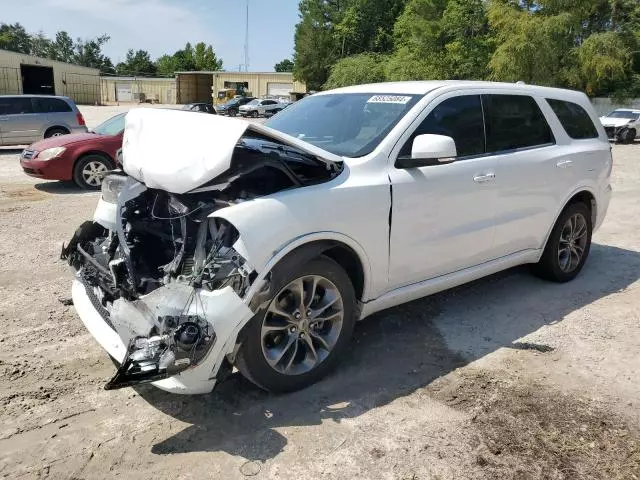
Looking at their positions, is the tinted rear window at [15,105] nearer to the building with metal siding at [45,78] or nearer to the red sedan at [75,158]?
the red sedan at [75,158]

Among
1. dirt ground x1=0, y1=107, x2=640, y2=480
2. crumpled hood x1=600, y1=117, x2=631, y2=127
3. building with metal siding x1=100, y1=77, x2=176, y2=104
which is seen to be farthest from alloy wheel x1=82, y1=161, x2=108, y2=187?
building with metal siding x1=100, y1=77, x2=176, y2=104

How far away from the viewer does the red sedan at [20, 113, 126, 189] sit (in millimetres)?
9789

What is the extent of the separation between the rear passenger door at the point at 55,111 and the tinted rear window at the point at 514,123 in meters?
14.0

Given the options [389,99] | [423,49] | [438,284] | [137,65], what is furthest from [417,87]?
[137,65]

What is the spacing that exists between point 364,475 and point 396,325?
6.05ft

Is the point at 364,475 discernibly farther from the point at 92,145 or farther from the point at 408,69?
the point at 408,69

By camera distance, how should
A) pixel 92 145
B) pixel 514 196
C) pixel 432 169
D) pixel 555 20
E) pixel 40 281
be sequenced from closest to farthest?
pixel 432 169, pixel 514 196, pixel 40 281, pixel 92 145, pixel 555 20

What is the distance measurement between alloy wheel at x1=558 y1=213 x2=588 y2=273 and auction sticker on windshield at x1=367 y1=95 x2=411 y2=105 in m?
2.27

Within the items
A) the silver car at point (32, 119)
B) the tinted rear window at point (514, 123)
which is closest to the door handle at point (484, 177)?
the tinted rear window at point (514, 123)

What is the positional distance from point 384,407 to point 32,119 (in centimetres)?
1499

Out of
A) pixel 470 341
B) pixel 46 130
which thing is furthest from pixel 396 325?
pixel 46 130

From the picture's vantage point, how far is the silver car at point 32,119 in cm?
1488

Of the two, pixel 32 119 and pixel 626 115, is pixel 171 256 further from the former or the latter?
pixel 626 115

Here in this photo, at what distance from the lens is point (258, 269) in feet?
9.56
